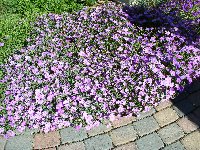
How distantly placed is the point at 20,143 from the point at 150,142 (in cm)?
187

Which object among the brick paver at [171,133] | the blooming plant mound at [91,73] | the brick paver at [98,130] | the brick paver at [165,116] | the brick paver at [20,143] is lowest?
the brick paver at [20,143]

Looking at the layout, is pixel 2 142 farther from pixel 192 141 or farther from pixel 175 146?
pixel 192 141

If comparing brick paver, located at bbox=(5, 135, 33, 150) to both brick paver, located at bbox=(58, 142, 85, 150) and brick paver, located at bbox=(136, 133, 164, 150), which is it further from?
brick paver, located at bbox=(136, 133, 164, 150)

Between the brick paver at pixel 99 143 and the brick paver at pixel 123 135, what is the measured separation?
8cm

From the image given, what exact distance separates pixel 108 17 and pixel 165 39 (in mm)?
1382

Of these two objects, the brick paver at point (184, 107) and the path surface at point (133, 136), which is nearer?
the path surface at point (133, 136)

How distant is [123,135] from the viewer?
4.65 metres

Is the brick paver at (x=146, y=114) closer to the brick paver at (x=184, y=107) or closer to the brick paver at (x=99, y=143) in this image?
the brick paver at (x=184, y=107)

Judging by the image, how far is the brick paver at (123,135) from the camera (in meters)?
→ 4.57

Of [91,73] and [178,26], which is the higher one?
[178,26]

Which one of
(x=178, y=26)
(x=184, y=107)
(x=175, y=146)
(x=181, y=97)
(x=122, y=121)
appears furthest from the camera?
(x=178, y=26)

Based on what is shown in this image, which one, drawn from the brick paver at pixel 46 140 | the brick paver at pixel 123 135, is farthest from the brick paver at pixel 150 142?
the brick paver at pixel 46 140

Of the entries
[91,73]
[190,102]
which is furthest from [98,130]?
[190,102]

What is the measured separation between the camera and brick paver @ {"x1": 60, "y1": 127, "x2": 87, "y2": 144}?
182 inches
